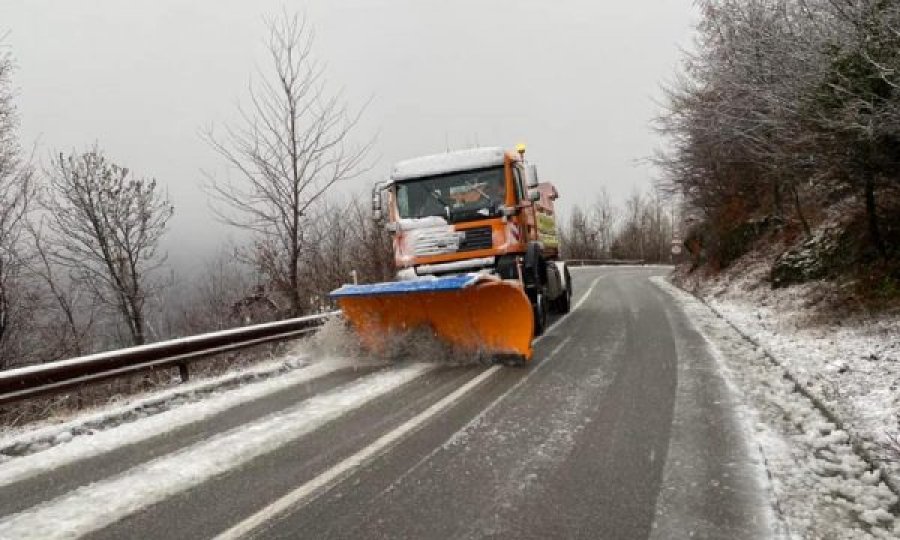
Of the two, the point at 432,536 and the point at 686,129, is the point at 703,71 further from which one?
the point at 432,536

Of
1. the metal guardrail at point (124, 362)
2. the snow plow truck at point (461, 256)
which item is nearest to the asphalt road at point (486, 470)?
the snow plow truck at point (461, 256)

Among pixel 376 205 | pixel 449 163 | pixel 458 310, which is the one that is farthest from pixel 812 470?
pixel 376 205

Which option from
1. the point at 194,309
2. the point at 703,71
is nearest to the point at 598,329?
the point at 703,71

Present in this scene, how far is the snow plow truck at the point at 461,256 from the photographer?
7.68 m

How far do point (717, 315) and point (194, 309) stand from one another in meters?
24.1

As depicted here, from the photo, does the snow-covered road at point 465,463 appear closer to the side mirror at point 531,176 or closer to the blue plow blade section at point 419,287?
the blue plow blade section at point 419,287

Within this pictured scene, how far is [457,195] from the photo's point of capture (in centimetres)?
944

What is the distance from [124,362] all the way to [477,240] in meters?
5.03

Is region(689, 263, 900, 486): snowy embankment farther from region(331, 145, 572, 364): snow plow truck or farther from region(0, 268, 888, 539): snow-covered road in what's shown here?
region(331, 145, 572, 364): snow plow truck

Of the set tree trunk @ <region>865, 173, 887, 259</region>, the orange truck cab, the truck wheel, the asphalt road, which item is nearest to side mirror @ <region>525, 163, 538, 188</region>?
the orange truck cab

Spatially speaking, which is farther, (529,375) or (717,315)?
(717,315)

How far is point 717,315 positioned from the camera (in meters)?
12.7

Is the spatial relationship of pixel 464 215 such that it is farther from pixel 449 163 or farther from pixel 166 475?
pixel 166 475

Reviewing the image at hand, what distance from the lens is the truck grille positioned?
910 centimetres
